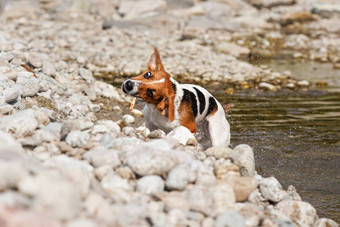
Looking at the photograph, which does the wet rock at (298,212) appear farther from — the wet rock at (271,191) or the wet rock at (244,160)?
the wet rock at (244,160)

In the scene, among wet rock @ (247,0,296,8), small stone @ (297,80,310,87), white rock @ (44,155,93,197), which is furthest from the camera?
wet rock @ (247,0,296,8)

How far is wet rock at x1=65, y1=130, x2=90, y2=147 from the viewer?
506cm

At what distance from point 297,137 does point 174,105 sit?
3.54m

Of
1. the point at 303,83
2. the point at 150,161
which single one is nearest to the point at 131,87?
the point at 150,161

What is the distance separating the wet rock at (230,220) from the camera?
414cm

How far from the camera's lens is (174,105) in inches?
252

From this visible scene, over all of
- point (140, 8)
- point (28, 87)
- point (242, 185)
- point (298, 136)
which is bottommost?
point (298, 136)

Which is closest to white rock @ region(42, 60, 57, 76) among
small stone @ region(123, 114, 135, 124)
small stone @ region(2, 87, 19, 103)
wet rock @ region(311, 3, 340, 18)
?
small stone @ region(123, 114, 135, 124)

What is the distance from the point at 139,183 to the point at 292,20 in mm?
21582

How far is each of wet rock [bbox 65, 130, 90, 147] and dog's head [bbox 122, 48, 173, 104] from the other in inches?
45.9

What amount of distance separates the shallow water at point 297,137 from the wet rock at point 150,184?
7.57 feet

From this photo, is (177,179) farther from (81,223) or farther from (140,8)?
(140,8)

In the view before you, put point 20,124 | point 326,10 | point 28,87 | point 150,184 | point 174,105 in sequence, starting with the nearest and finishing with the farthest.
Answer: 1. point 150,184
2. point 20,124
3. point 174,105
4. point 28,87
5. point 326,10

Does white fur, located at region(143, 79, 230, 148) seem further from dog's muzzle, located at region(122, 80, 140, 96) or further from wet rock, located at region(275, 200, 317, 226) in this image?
wet rock, located at region(275, 200, 317, 226)
